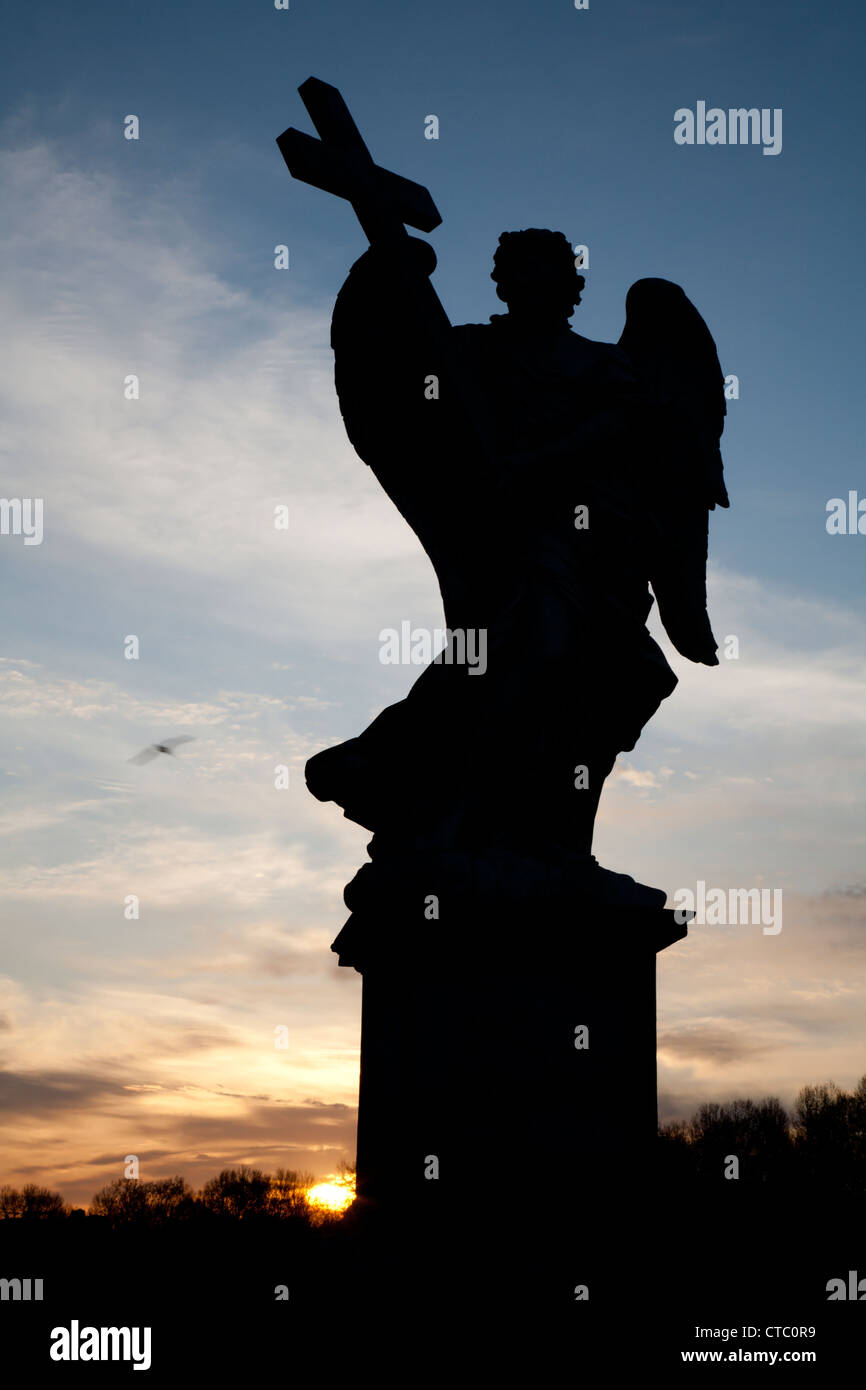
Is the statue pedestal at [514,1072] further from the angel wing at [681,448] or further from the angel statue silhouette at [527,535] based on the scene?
the angel wing at [681,448]

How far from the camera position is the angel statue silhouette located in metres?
6.33

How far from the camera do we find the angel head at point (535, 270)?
704 cm

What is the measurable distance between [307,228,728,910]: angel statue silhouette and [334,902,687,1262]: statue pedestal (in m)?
0.23

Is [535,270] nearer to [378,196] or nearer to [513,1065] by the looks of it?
[378,196]

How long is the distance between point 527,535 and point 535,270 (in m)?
1.45

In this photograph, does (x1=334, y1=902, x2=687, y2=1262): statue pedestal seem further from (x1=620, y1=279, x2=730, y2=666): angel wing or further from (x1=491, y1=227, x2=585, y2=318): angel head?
(x1=491, y1=227, x2=585, y2=318): angel head

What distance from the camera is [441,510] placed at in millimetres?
7008
